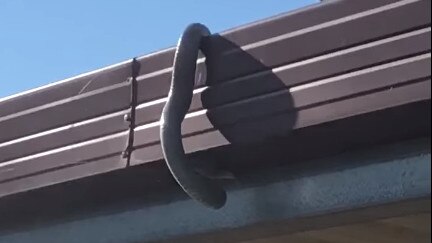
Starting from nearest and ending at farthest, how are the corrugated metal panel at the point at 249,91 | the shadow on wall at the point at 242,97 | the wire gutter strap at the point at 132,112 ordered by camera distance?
1. the corrugated metal panel at the point at 249,91
2. the shadow on wall at the point at 242,97
3. the wire gutter strap at the point at 132,112

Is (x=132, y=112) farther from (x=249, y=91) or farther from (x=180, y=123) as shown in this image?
(x=249, y=91)

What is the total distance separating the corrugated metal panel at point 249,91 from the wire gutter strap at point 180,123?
95 millimetres

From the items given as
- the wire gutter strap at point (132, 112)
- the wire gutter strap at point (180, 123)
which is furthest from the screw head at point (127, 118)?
the wire gutter strap at point (180, 123)

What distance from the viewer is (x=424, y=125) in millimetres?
2717

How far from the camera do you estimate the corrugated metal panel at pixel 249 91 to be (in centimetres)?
279

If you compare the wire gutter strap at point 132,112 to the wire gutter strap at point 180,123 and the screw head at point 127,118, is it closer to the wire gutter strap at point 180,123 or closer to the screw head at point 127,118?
the screw head at point 127,118

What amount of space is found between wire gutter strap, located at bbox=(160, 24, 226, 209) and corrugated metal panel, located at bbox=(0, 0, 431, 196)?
9 cm

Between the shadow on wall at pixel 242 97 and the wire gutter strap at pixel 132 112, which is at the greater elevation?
the shadow on wall at pixel 242 97

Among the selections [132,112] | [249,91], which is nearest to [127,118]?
[132,112]

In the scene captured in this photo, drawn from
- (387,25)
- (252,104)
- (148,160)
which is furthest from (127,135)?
(387,25)

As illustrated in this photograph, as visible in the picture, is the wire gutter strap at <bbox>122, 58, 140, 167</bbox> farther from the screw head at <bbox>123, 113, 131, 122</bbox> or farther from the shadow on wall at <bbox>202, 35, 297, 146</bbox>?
the shadow on wall at <bbox>202, 35, 297, 146</bbox>

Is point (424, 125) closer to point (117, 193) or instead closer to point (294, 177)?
point (294, 177)

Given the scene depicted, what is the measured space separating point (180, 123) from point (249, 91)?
24cm

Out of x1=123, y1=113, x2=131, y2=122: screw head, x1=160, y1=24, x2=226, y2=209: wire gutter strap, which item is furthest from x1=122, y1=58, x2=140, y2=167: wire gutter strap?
x1=160, y1=24, x2=226, y2=209: wire gutter strap
